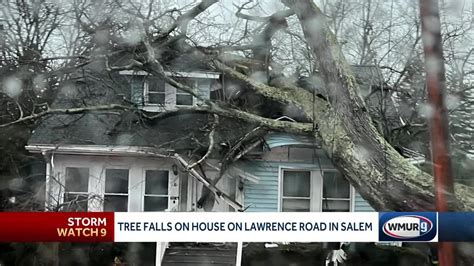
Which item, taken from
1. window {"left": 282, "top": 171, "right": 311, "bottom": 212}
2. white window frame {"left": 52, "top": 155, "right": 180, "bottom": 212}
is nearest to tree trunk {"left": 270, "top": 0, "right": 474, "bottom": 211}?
window {"left": 282, "top": 171, "right": 311, "bottom": 212}

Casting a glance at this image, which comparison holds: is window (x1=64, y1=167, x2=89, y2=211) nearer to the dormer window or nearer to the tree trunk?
the dormer window

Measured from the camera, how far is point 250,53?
267 cm

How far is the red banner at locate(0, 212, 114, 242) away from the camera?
7.98 ft

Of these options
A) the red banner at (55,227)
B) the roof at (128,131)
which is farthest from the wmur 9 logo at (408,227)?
the red banner at (55,227)

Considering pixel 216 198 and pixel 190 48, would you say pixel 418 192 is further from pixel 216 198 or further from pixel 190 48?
pixel 190 48

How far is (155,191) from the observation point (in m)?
2.59

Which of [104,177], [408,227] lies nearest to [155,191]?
[104,177]

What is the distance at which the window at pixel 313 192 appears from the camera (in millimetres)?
2568

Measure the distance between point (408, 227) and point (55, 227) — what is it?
121 centimetres

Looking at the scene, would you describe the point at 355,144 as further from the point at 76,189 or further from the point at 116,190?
the point at 76,189

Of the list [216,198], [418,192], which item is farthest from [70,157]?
[418,192]

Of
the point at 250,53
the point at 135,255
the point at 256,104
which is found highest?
the point at 250,53

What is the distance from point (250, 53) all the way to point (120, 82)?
50cm

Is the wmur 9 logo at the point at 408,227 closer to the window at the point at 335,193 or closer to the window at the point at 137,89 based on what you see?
the window at the point at 335,193
